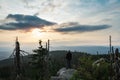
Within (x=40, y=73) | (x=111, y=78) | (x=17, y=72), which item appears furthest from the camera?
(x=40, y=73)

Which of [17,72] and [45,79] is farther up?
[17,72]

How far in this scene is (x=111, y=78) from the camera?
42.0m

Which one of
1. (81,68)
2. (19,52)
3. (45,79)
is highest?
(19,52)

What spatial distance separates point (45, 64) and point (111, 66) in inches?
1021

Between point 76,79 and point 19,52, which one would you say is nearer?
point 19,52

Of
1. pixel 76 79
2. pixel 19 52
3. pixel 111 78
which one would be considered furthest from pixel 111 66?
pixel 19 52

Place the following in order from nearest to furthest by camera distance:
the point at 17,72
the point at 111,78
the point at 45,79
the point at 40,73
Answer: the point at 17,72, the point at 111,78, the point at 45,79, the point at 40,73

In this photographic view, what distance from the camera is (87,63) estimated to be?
43719 mm

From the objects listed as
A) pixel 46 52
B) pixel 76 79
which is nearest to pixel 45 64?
pixel 46 52

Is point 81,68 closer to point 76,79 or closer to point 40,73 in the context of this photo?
point 76,79

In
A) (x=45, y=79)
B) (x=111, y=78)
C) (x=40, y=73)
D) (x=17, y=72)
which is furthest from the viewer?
(x=40, y=73)

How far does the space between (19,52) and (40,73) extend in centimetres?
4444

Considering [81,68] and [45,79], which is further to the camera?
[45,79]

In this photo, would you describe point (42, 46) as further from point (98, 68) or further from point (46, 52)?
point (98, 68)
